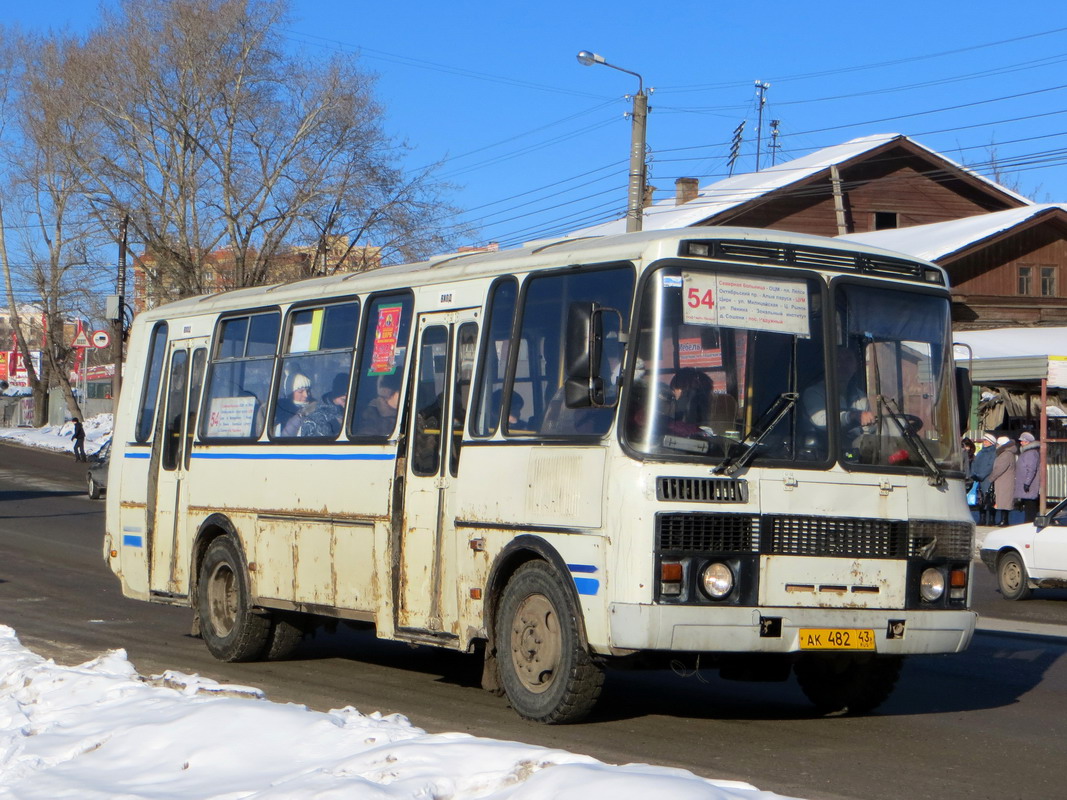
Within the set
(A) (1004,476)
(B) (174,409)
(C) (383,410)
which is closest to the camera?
(C) (383,410)

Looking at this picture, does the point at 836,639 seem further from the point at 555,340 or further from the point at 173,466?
the point at 173,466

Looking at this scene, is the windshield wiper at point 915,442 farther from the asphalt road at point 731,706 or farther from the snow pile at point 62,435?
the snow pile at point 62,435

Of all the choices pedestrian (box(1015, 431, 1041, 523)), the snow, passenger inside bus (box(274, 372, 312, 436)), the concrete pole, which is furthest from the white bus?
pedestrian (box(1015, 431, 1041, 523))

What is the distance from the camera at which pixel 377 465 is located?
32.2ft

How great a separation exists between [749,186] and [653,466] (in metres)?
41.0

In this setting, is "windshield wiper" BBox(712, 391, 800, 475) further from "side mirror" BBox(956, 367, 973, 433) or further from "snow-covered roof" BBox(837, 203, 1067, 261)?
"snow-covered roof" BBox(837, 203, 1067, 261)

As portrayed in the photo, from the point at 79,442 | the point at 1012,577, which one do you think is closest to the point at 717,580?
the point at 1012,577

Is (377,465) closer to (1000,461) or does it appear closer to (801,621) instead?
(801,621)

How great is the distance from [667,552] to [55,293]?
2370 inches

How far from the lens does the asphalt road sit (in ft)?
23.4

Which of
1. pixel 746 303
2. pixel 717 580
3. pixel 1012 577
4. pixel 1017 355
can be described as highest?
pixel 1017 355

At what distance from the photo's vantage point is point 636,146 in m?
26.3

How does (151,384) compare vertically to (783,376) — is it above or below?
above

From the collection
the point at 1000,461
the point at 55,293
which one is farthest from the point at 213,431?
the point at 55,293
